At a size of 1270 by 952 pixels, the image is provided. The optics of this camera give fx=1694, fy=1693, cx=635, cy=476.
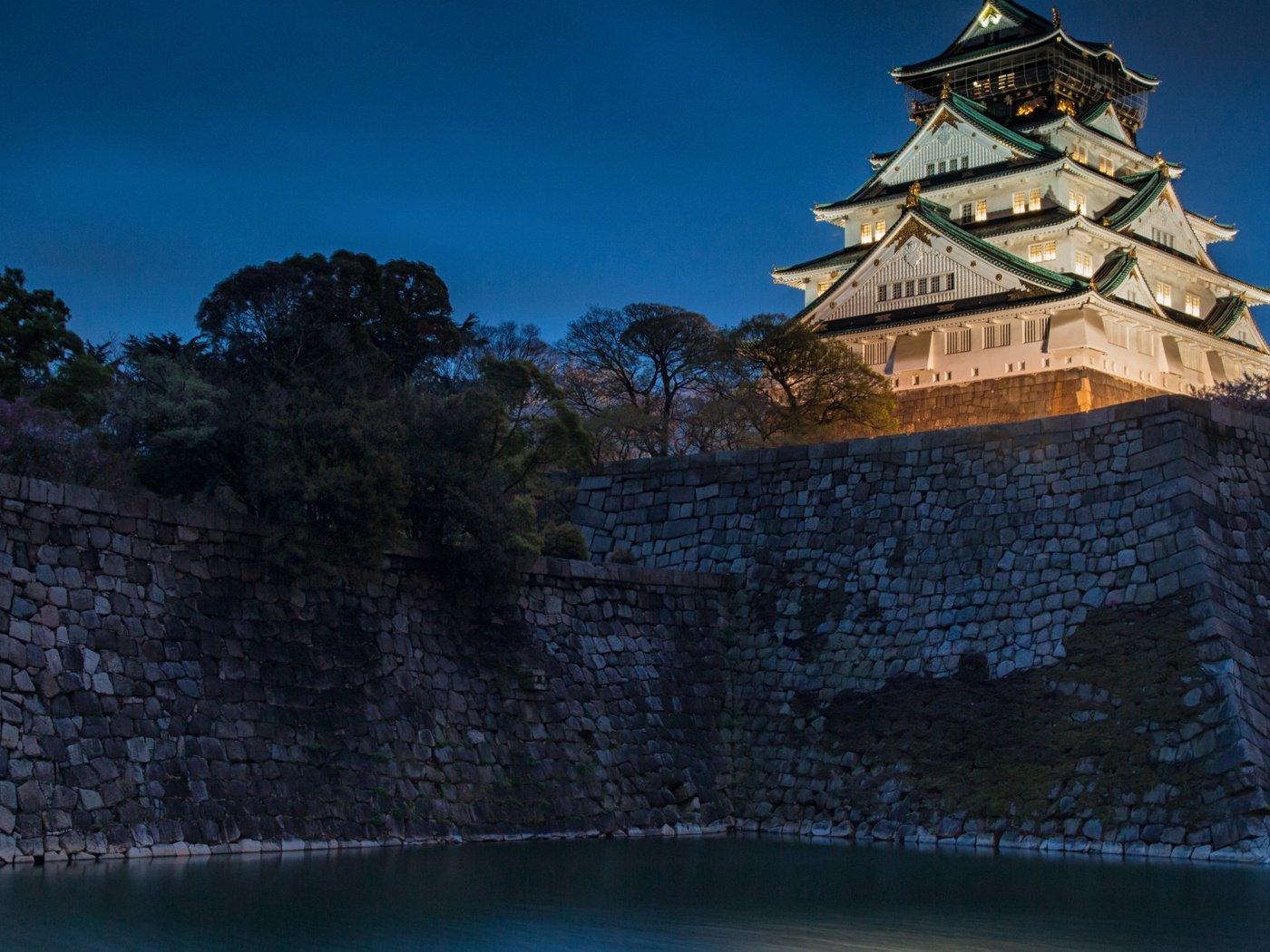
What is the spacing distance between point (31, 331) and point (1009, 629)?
19975mm

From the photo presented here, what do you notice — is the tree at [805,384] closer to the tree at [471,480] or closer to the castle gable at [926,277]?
the castle gable at [926,277]

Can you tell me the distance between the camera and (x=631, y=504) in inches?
1087

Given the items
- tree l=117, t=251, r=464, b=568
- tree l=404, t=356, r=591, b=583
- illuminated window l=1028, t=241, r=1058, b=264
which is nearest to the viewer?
tree l=117, t=251, r=464, b=568

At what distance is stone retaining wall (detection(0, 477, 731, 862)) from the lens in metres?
16.4

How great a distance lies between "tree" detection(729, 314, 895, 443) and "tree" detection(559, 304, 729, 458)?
2.98 feet

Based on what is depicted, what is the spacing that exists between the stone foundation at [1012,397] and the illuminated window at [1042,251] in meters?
4.79

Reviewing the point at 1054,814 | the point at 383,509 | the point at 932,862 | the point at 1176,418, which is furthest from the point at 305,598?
the point at 1176,418

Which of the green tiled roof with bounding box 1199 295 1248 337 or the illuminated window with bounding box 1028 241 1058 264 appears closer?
the illuminated window with bounding box 1028 241 1058 264

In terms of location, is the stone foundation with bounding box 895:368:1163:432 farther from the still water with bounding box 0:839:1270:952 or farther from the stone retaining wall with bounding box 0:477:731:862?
the still water with bounding box 0:839:1270:952

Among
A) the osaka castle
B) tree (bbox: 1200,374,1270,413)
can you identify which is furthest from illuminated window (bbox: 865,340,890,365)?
tree (bbox: 1200,374,1270,413)

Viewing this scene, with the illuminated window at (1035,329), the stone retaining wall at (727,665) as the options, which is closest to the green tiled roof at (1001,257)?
the illuminated window at (1035,329)

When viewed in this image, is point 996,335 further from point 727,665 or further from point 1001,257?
point 727,665

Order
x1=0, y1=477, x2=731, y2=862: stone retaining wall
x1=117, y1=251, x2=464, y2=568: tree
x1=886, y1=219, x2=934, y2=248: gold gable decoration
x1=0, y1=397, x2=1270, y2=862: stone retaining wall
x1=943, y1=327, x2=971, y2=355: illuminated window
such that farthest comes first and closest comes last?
x1=886, y1=219, x2=934, y2=248: gold gable decoration → x1=943, y1=327, x2=971, y2=355: illuminated window → x1=117, y1=251, x2=464, y2=568: tree → x1=0, y1=397, x2=1270, y2=862: stone retaining wall → x1=0, y1=477, x2=731, y2=862: stone retaining wall

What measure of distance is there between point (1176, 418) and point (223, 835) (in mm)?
12832
